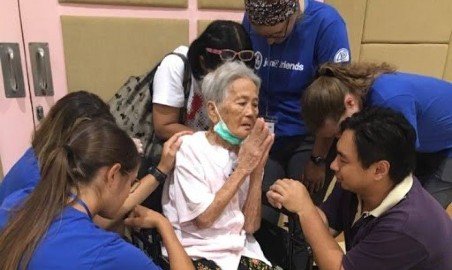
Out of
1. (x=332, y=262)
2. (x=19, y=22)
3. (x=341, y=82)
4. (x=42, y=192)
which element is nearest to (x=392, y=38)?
(x=341, y=82)

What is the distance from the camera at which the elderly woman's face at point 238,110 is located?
1.54m

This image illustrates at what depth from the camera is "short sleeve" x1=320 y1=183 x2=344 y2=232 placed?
1.66m

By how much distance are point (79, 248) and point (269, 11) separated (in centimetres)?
109

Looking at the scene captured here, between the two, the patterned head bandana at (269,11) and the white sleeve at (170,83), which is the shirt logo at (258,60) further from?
the white sleeve at (170,83)

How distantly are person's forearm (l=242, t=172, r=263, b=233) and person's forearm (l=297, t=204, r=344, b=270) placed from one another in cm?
21

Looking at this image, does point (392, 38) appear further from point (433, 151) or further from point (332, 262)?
point (332, 262)

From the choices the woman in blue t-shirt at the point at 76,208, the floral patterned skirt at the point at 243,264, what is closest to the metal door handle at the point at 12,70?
the woman in blue t-shirt at the point at 76,208

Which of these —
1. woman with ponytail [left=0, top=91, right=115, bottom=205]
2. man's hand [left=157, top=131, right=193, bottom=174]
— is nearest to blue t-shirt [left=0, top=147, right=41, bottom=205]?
woman with ponytail [left=0, top=91, right=115, bottom=205]

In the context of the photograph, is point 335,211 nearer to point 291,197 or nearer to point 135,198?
point 291,197

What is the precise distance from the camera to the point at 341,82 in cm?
149

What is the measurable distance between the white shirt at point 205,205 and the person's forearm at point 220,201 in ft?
0.06

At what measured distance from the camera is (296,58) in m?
1.75

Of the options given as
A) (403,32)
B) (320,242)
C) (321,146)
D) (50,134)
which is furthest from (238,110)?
(403,32)

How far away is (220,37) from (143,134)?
0.55 m
